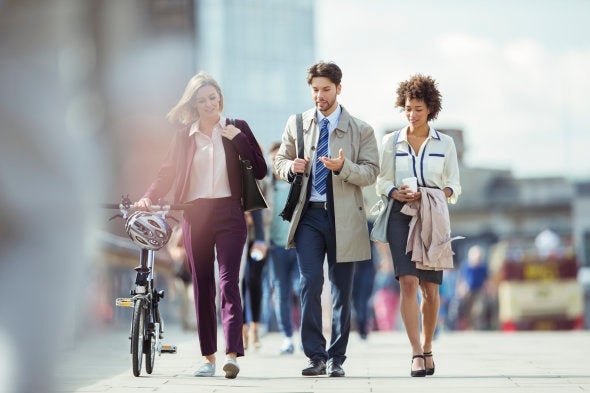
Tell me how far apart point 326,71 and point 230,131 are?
0.72 metres

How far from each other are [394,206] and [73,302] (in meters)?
4.46

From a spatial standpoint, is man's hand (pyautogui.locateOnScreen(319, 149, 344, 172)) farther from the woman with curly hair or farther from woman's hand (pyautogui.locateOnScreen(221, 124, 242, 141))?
woman's hand (pyautogui.locateOnScreen(221, 124, 242, 141))

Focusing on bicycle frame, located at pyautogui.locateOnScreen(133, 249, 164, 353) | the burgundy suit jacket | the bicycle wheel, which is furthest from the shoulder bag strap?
the bicycle wheel

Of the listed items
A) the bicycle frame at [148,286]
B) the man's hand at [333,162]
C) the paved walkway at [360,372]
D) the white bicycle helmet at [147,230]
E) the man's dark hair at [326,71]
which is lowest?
the paved walkway at [360,372]

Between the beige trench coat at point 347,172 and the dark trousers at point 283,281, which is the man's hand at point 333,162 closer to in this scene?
the beige trench coat at point 347,172

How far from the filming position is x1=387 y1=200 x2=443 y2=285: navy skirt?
28.2 ft

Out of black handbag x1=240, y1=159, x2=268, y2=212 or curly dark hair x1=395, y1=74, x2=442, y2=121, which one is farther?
curly dark hair x1=395, y1=74, x2=442, y2=121

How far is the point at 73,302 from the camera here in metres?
12.2

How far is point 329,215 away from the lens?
849 cm

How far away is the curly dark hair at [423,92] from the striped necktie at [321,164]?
0.56m

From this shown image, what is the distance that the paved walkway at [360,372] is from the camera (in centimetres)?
768

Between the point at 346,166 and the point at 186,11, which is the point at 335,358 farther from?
the point at 186,11

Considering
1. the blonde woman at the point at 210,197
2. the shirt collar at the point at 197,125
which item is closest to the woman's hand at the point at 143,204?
the blonde woman at the point at 210,197

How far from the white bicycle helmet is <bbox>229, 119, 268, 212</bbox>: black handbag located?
0.53 m
